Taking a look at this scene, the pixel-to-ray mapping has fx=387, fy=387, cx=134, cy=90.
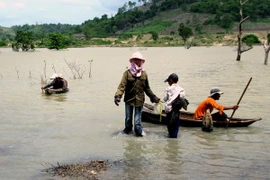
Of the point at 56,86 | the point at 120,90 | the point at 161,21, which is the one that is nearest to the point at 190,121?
the point at 120,90

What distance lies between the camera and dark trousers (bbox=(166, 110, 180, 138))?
770cm

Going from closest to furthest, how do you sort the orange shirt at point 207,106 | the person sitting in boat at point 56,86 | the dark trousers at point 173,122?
the dark trousers at point 173,122 → the orange shirt at point 207,106 → the person sitting in boat at point 56,86

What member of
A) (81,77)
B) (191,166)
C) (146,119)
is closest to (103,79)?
(81,77)

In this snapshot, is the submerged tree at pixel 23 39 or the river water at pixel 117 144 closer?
the river water at pixel 117 144

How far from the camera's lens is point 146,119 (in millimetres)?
9617

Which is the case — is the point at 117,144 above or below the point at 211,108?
below

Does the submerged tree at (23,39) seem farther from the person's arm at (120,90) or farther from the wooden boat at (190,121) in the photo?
the person's arm at (120,90)

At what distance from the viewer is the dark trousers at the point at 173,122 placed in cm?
770

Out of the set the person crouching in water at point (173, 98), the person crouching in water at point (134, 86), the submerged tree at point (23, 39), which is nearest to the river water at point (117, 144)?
the person crouching in water at point (173, 98)

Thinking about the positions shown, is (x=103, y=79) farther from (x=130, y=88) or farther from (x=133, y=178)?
(x=133, y=178)

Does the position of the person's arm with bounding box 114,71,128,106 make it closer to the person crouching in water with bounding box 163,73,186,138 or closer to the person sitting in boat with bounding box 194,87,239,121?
the person crouching in water with bounding box 163,73,186,138

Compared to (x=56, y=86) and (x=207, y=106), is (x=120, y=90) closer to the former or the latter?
(x=207, y=106)

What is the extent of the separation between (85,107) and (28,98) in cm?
321

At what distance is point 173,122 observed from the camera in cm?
780
